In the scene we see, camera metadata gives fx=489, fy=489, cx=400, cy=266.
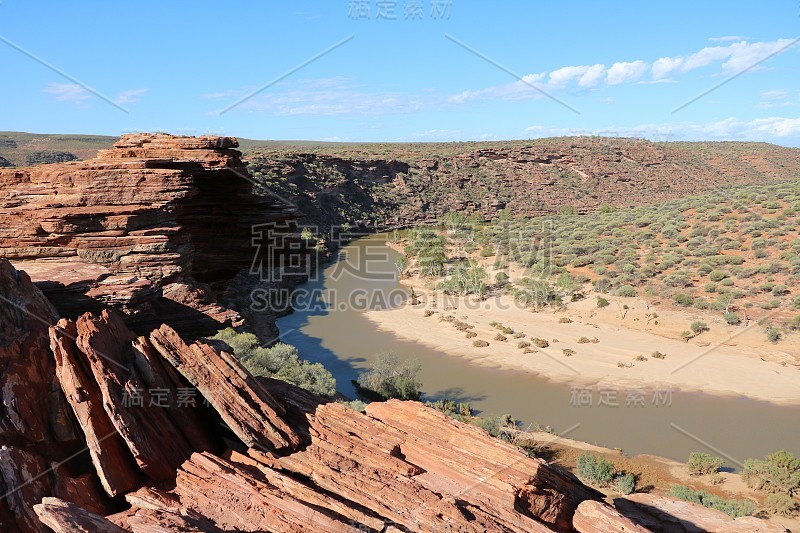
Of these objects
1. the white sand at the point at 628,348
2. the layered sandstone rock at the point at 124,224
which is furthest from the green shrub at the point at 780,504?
the layered sandstone rock at the point at 124,224

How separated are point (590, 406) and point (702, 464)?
6.37 metres

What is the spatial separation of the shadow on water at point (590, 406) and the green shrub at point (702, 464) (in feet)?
4.53

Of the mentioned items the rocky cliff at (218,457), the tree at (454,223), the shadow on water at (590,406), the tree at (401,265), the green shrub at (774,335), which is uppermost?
the tree at (454,223)

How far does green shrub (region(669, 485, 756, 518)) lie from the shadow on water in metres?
4.22

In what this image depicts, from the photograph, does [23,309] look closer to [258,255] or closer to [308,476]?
[308,476]

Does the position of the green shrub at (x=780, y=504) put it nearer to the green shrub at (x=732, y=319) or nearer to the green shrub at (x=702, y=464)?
the green shrub at (x=702, y=464)

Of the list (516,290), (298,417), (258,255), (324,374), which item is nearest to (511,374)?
(324,374)

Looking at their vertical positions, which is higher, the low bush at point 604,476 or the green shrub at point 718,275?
the green shrub at point 718,275

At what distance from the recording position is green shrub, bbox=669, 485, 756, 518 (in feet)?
47.8

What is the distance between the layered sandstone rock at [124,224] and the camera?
9.80 meters

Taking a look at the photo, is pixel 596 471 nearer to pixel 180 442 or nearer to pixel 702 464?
pixel 702 464

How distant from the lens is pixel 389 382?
25203 mm

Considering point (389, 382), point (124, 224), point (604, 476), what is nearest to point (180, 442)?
point (124, 224)

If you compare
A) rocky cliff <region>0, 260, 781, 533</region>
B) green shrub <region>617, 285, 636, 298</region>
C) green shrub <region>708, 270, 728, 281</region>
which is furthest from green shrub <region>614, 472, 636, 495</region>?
green shrub <region>708, 270, 728, 281</region>
